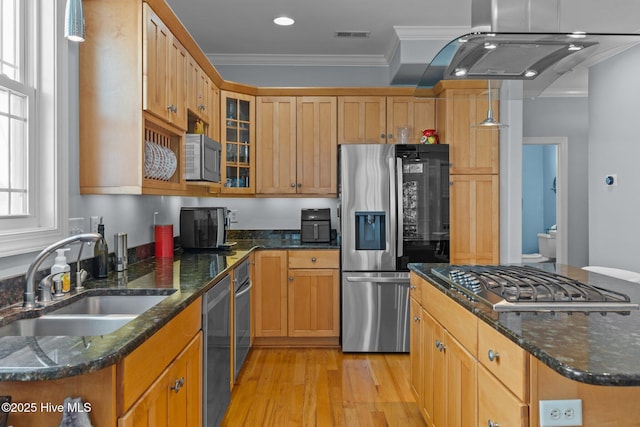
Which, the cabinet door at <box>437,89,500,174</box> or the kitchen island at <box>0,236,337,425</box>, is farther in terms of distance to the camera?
the cabinet door at <box>437,89,500,174</box>

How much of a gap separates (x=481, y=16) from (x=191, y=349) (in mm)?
1936

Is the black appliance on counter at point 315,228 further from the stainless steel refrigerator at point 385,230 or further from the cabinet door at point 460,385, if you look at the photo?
the cabinet door at point 460,385

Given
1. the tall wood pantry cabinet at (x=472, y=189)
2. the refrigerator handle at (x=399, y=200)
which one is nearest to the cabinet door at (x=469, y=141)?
the tall wood pantry cabinet at (x=472, y=189)

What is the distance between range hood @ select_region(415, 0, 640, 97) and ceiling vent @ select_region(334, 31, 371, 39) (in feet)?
7.09

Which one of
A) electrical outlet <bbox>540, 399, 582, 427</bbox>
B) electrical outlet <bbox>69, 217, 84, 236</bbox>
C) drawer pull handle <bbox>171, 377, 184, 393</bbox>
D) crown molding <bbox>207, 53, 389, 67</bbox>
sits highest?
crown molding <bbox>207, 53, 389, 67</bbox>

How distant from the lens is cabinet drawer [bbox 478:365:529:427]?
51.9 inches

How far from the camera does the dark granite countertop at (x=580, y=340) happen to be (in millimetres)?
1058

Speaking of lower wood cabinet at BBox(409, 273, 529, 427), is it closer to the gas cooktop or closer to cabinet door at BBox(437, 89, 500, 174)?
the gas cooktop

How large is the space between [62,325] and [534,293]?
5.71 feet

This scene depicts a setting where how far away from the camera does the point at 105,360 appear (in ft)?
3.70

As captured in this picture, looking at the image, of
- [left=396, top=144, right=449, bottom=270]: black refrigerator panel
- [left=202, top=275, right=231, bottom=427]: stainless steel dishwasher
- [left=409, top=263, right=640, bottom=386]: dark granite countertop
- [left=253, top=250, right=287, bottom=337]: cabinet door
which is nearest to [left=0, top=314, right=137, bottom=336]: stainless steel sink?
[left=202, top=275, right=231, bottom=427]: stainless steel dishwasher

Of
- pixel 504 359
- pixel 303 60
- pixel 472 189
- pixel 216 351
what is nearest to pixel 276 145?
pixel 303 60

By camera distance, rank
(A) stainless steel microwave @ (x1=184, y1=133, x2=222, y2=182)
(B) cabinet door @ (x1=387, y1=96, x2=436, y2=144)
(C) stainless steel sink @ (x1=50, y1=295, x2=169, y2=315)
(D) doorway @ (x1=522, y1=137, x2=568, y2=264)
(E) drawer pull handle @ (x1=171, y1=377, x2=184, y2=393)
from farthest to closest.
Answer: (D) doorway @ (x1=522, y1=137, x2=568, y2=264), (B) cabinet door @ (x1=387, y1=96, x2=436, y2=144), (A) stainless steel microwave @ (x1=184, y1=133, x2=222, y2=182), (C) stainless steel sink @ (x1=50, y1=295, x2=169, y2=315), (E) drawer pull handle @ (x1=171, y1=377, x2=184, y2=393)

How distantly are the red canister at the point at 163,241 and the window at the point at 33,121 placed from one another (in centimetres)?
115
